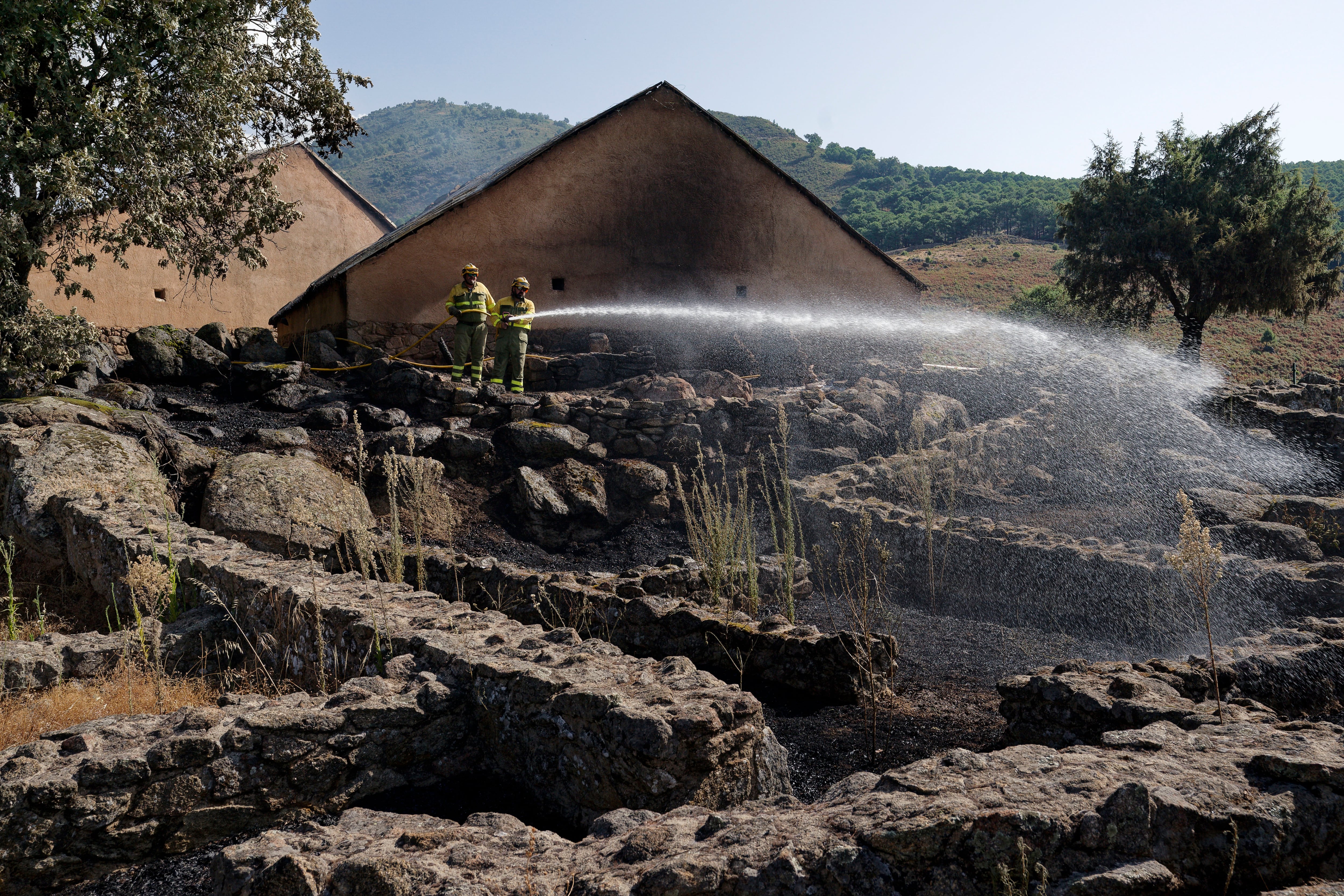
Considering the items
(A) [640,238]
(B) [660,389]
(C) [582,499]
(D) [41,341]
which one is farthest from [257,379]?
(A) [640,238]

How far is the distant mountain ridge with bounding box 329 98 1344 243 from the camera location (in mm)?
76188

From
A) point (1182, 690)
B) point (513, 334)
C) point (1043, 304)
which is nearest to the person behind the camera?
point (1182, 690)

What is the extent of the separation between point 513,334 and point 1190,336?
21.1 m

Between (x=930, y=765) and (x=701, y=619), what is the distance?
3450 mm

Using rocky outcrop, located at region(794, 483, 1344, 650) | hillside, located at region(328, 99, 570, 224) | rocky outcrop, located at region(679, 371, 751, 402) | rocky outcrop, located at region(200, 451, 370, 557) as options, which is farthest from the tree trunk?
hillside, located at region(328, 99, 570, 224)

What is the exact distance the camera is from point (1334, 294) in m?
24.6

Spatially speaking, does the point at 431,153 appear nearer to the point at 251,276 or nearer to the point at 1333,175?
the point at 1333,175

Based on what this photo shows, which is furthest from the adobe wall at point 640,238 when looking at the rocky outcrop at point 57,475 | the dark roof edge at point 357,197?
the dark roof edge at point 357,197

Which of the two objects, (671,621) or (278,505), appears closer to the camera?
(671,621)

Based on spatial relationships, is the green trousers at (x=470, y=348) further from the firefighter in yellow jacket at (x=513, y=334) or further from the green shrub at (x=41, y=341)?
the green shrub at (x=41, y=341)

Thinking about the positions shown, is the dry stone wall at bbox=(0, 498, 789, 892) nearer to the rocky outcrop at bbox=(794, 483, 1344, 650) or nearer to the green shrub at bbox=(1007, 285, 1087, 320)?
the rocky outcrop at bbox=(794, 483, 1344, 650)

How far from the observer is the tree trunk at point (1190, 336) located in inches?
967

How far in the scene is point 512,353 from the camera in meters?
14.9

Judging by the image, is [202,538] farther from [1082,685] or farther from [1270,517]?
[1270,517]
